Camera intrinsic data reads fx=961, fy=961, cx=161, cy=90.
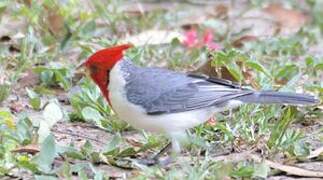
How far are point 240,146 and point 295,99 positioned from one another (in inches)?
14.1

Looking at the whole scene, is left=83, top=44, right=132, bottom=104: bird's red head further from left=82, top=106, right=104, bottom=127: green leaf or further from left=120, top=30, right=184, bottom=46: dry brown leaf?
left=120, top=30, right=184, bottom=46: dry brown leaf

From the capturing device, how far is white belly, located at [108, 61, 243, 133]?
442 cm

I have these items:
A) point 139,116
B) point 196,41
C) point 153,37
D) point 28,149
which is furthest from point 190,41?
point 28,149


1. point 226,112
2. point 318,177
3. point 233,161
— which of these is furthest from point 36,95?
point 318,177

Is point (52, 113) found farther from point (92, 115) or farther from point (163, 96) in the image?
point (163, 96)

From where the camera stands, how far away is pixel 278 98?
180 inches

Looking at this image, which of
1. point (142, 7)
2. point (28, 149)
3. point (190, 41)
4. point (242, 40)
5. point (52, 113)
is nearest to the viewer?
point (28, 149)

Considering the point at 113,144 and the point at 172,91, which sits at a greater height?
the point at 172,91

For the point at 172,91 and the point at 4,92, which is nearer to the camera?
the point at 172,91

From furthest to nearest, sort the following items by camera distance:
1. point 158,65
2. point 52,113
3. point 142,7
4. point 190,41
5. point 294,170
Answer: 1. point 142,7
2. point 190,41
3. point 158,65
4. point 52,113
5. point 294,170

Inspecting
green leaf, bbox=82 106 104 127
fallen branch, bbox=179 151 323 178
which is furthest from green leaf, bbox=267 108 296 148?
green leaf, bbox=82 106 104 127

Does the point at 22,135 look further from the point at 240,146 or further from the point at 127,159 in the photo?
the point at 240,146

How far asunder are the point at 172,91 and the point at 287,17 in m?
3.58

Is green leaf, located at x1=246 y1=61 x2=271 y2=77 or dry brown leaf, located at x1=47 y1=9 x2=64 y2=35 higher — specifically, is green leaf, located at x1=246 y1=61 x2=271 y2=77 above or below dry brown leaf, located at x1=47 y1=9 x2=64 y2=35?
below
